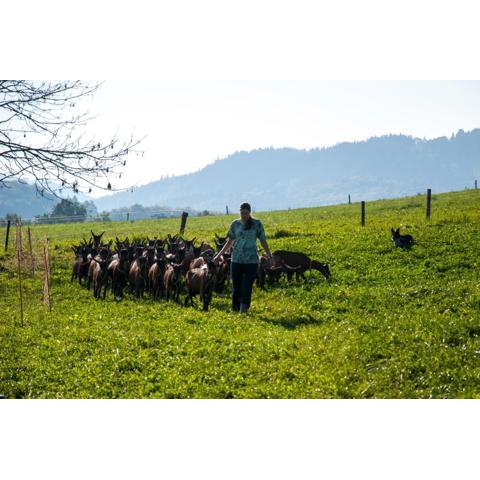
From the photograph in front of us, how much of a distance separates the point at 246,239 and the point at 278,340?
10.6 ft

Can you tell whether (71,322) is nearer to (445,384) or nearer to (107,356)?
(107,356)

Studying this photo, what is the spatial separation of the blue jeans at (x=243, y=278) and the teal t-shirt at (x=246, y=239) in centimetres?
19

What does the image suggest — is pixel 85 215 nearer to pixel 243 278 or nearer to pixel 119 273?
pixel 119 273

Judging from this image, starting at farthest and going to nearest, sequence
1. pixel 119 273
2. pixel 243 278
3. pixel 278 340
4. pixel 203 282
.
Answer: pixel 119 273
pixel 203 282
pixel 243 278
pixel 278 340

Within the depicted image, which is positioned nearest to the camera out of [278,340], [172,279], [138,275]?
[278,340]

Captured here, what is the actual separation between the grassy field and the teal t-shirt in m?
1.42

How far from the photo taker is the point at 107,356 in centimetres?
1161

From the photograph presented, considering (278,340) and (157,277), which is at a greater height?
(157,277)

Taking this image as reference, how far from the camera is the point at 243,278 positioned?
15.2 m

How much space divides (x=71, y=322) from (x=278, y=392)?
287 inches

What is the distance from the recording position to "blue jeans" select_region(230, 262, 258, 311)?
49.2 ft

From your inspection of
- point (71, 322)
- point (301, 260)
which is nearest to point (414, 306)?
point (301, 260)

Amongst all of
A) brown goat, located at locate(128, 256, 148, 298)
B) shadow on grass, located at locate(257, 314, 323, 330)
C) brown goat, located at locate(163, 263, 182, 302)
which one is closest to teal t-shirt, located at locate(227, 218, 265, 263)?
shadow on grass, located at locate(257, 314, 323, 330)

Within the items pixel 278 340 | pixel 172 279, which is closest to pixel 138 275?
pixel 172 279
